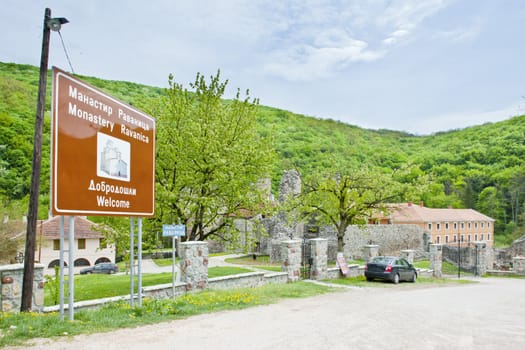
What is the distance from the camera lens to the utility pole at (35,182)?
399 inches

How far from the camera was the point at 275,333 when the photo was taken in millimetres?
7988

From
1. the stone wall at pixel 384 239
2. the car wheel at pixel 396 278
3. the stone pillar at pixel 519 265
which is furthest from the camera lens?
the stone wall at pixel 384 239

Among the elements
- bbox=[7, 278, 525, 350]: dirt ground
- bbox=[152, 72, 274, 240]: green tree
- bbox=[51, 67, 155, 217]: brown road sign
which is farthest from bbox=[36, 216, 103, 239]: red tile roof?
bbox=[7, 278, 525, 350]: dirt ground

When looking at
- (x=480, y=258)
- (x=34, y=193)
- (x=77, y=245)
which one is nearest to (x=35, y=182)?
(x=34, y=193)

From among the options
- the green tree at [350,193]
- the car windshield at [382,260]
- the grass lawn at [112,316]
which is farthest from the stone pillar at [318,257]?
the grass lawn at [112,316]

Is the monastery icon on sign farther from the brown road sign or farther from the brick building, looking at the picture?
the brick building

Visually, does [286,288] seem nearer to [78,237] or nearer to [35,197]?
[35,197]

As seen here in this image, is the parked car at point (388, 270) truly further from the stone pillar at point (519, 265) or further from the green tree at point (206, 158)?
the stone pillar at point (519, 265)

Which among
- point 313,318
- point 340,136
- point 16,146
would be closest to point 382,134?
point 340,136

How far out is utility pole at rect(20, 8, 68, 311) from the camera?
1013 cm

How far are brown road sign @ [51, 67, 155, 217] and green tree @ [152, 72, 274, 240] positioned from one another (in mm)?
5398

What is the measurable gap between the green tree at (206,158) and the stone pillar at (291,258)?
2.15 metres

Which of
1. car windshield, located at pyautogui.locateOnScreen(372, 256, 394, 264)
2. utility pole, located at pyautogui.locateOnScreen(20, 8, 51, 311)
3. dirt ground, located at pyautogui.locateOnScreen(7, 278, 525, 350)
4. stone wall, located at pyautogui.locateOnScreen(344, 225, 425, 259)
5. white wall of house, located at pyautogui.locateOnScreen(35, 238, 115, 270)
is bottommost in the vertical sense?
white wall of house, located at pyautogui.locateOnScreen(35, 238, 115, 270)

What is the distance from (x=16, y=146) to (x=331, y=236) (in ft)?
163
